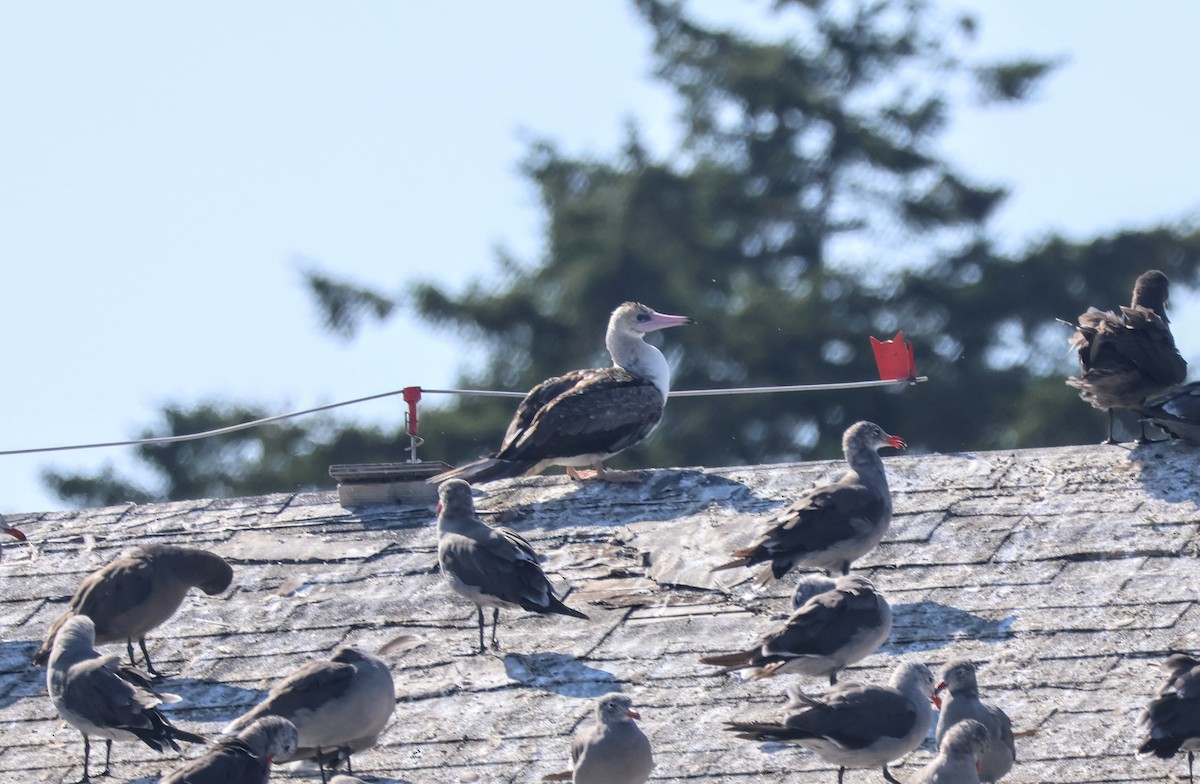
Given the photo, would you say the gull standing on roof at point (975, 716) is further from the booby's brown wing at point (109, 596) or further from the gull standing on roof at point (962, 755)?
the booby's brown wing at point (109, 596)

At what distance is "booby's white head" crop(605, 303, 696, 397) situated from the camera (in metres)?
11.9

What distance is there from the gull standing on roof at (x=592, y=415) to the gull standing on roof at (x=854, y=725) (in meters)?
3.55

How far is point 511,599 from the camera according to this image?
8461 mm

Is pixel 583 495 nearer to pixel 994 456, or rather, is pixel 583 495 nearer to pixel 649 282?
pixel 994 456

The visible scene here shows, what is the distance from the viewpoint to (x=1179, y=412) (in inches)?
370

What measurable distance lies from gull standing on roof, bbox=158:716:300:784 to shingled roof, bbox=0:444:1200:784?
0.42 m

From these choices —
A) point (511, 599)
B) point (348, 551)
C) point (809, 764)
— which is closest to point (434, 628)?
point (511, 599)

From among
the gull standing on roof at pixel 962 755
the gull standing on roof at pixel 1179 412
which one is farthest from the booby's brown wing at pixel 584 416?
the gull standing on roof at pixel 962 755

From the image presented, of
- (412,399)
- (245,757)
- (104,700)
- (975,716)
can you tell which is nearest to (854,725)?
(975,716)

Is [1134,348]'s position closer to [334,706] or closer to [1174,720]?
[1174,720]

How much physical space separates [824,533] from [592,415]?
280cm

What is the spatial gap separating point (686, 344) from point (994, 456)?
17346 millimetres

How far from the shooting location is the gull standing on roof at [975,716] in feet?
21.2

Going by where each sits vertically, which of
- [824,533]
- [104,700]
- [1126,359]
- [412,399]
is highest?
[1126,359]
